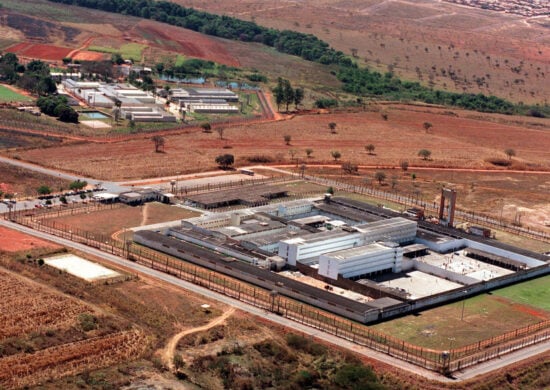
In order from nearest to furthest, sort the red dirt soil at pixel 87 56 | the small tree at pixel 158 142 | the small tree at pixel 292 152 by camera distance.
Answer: the small tree at pixel 158 142, the small tree at pixel 292 152, the red dirt soil at pixel 87 56

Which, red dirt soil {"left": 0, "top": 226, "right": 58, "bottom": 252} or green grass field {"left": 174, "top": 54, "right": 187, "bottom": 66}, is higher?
green grass field {"left": 174, "top": 54, "right": 187, "bottom": 66}

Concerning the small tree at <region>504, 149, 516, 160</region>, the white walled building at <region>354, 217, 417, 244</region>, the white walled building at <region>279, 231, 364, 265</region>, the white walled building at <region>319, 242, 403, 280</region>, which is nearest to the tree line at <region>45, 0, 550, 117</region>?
the small tree at <region>504, 149, 516, 160</region>

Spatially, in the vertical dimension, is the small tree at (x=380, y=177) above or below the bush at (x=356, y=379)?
above

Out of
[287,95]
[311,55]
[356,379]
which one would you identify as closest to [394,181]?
[287,95]

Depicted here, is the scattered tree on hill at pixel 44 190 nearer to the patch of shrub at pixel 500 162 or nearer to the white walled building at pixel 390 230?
the white walled building at pixel 390 230

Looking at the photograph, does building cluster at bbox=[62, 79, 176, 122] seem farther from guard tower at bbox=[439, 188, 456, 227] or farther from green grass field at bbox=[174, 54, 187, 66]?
guard tower at bbox=[439, 188, 456, 227]

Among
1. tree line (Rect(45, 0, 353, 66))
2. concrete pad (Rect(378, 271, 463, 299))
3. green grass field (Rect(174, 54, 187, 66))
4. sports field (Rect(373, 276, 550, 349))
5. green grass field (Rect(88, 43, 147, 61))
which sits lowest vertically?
sports field (Rect(373, 276, 550, 349))

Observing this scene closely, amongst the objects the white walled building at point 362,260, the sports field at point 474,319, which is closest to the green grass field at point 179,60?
the white walled building at point 362,260
